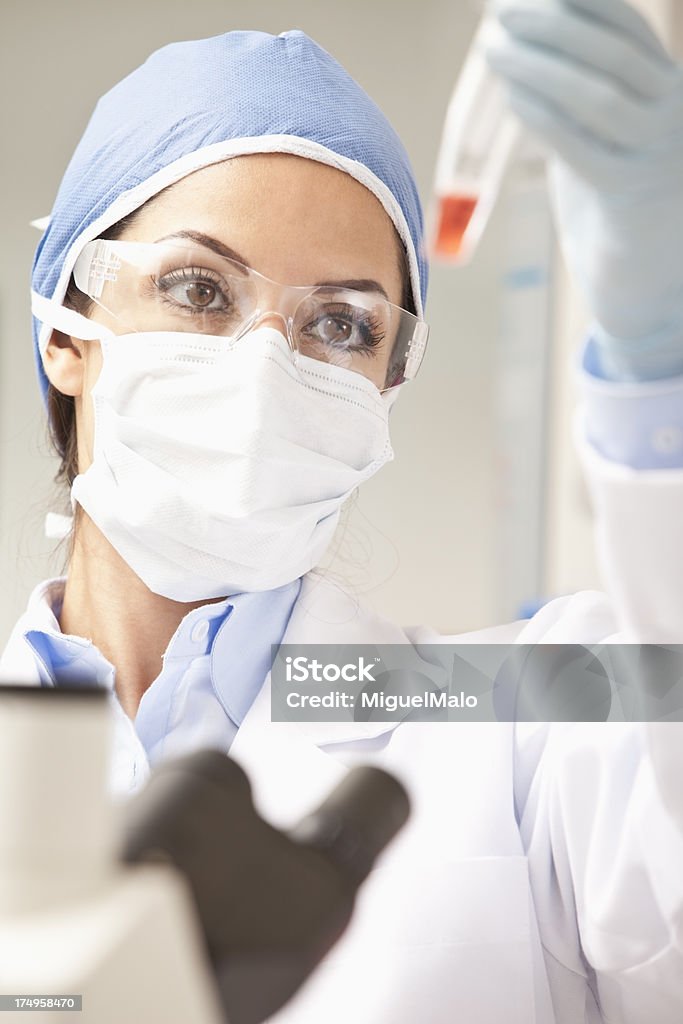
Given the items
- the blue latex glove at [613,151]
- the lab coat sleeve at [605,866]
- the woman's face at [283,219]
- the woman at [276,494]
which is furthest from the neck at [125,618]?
the blue latex glove at [613,151]

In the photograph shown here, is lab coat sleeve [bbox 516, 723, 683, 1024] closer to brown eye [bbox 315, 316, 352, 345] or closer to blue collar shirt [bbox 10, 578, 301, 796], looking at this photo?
blue collar shirt [bbox 10, 578, 301, 796]

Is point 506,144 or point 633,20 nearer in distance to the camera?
point 633,20

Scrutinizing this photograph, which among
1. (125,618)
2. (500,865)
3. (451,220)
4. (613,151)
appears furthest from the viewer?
(125,618)

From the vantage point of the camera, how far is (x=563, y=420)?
0.80m

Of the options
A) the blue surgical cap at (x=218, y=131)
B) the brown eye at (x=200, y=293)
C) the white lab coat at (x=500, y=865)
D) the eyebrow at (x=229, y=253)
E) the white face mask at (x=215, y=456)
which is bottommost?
the white lab coat at (x=500, y=865)

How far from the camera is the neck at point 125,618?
0.84 m

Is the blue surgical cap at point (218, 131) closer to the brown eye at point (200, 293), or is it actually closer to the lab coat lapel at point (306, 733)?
the brown eye at point (200, 293)

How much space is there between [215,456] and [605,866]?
39 cm

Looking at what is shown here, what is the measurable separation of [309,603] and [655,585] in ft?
1.27

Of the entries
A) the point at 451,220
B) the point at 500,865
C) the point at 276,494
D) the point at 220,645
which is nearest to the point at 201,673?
the point at 220,645

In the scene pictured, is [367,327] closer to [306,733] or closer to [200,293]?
[200,293]

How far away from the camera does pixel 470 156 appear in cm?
56

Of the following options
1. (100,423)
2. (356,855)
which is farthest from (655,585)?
(100,423)

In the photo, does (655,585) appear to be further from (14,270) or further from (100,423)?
(14,270)
